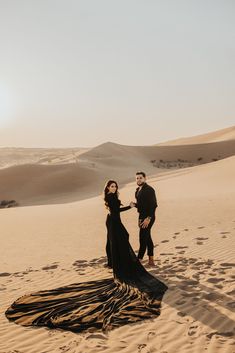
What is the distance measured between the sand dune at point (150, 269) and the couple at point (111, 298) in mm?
186

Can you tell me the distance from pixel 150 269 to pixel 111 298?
7.51 ft

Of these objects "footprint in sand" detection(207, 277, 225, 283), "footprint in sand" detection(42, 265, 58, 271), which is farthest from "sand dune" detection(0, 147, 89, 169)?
"footprint in sand" detection(207, 277, 225, 283)

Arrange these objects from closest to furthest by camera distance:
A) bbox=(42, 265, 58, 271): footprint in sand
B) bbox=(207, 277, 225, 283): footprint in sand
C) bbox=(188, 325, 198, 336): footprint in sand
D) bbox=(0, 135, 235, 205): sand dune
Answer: bbox=(188, 325, 198, 336): footprint in sand → bbox=(207, 277, 225, 283): footprint in sand → bbox=(42, 265, 58, 271): footprint in sand → bbox=(0, 135, 235, 205): sand dune

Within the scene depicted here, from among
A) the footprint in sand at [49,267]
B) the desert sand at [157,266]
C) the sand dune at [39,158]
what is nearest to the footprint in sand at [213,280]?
the desert sand at [157,266]

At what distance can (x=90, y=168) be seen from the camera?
144ft

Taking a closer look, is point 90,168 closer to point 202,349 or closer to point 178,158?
point 178,158

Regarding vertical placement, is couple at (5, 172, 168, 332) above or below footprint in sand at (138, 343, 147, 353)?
above

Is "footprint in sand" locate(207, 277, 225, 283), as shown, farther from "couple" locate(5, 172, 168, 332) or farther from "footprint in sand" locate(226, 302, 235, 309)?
"footprint in sand" locate(226, 302, 235, 309)

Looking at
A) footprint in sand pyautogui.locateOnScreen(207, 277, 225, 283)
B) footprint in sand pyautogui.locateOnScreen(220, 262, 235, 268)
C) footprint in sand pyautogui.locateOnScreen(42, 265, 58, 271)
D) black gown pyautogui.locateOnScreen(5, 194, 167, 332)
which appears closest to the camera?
black gown pyautogui.locateOnScreen(5, 194, 167, 332)

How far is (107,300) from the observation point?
6.65 m

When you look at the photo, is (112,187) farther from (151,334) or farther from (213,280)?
(151,334)

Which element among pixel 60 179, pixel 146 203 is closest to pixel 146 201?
pixel 146 203

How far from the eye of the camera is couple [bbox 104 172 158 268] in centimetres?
785

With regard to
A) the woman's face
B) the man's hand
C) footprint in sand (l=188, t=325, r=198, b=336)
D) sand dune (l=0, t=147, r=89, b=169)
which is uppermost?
sand dune (l=0, t=147, r=89, b=169)
